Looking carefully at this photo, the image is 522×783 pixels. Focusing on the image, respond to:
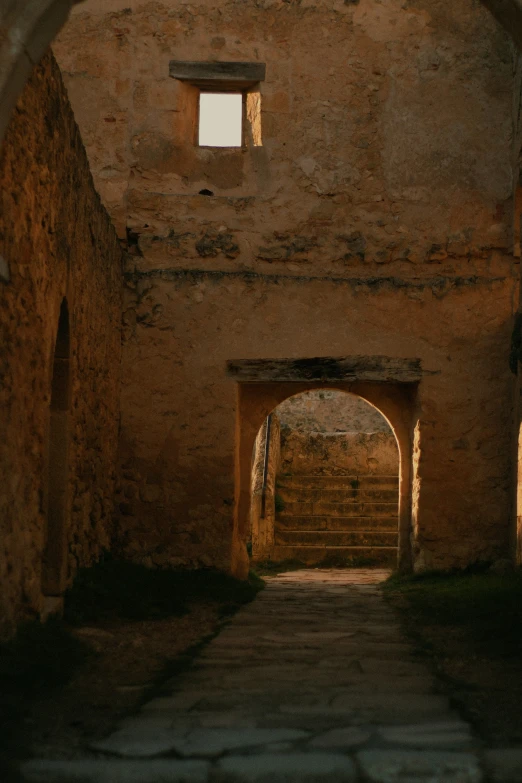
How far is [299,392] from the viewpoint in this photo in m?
9.17

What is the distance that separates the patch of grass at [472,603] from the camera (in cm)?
486

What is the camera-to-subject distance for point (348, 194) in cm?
893

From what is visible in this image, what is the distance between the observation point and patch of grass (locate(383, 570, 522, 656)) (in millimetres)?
4859

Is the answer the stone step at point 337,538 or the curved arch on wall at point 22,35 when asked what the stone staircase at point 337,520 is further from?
the curved arch on wall at point 22,35

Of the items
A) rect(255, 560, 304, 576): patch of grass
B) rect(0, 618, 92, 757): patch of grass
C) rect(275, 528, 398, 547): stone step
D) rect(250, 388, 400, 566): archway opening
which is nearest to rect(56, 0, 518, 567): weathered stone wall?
rect(250, 388, 400, 566): archway opening

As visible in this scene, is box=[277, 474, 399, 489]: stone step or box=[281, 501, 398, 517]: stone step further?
box=[277, 474, 399, 489]: stone step

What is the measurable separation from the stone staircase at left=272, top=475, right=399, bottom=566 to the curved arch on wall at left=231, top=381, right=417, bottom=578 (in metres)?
3.02

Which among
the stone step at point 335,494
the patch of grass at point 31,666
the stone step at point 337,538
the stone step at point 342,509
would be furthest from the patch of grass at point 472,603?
the stone step at point 335,494

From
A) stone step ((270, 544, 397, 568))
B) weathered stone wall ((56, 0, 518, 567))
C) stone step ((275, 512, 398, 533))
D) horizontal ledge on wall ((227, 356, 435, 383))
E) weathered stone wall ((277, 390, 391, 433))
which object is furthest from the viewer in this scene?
weathered stone wall ((277, 390, 391, 433))

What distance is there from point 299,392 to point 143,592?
3033mm

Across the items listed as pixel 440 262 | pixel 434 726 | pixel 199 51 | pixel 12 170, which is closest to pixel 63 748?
pixel 434 726

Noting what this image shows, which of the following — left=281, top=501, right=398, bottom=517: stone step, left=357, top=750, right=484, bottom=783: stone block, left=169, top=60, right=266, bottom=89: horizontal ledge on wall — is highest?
left=169, top=60, right=266, bottom=89: horizontal ledge on wall

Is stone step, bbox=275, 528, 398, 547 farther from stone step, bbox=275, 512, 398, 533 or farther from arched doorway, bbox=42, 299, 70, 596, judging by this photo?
Answer: arched doorway, bbox=42, 299, 70, 596

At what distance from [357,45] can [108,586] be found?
5965mm
